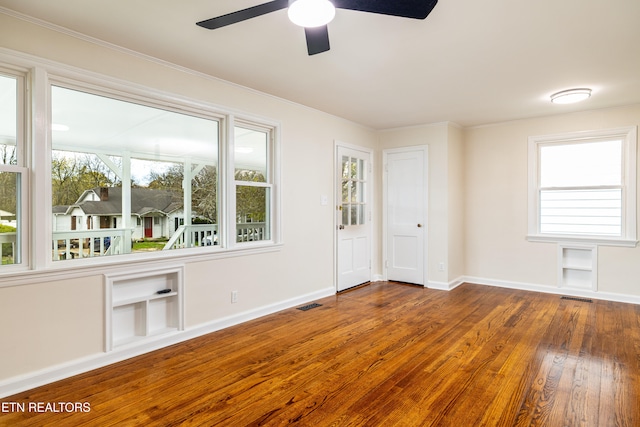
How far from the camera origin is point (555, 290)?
489 cm

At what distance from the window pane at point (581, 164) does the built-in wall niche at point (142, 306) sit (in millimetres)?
4904

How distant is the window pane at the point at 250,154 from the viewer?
3.80m

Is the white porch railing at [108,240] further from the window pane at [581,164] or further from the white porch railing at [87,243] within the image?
the window pane at [581,164]

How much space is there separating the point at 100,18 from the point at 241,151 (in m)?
1.71

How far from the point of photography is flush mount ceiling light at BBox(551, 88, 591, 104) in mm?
3766

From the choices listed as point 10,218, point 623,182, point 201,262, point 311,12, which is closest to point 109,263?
point 10,218

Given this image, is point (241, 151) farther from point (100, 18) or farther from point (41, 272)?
point (41, 272)

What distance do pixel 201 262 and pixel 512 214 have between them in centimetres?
435

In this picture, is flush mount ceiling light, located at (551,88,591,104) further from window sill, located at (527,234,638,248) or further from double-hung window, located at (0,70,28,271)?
double-hung window, located at (0,70,28,271)

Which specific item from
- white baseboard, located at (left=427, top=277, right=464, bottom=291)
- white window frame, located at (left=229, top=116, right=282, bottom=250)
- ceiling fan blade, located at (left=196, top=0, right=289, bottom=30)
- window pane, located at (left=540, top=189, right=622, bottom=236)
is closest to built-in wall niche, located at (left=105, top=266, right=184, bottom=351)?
white window frame, located at (left=229, top=116, right=282, bottom=250)

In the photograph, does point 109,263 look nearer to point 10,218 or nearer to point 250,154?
point 10,218

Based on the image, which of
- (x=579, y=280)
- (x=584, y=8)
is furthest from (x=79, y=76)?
(x=579, y=280)

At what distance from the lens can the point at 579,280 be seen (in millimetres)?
4820

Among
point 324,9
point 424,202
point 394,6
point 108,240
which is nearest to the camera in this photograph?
point 394,6
